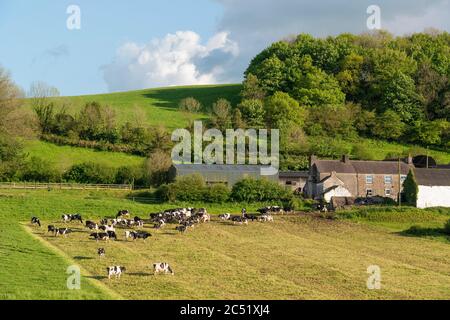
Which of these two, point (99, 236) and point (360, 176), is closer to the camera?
point (99, 236)

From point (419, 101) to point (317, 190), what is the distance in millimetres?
44631

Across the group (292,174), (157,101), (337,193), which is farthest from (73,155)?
(157,101)

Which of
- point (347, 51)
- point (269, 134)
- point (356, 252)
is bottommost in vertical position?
point (356, 252)

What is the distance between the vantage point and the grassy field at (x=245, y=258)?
23516 millimetres

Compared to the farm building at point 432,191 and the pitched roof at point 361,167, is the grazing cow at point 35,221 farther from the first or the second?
the farm building at point 432,191

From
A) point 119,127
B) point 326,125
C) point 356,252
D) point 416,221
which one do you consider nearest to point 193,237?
point 356,252

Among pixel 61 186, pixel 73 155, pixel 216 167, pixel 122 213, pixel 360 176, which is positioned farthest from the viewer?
pixel 73 155

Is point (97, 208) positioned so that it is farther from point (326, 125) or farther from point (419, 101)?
point (419, 101)

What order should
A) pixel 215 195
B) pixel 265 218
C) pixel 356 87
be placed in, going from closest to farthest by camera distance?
pixel 265 218
pixel 215 195
pixel 356 87

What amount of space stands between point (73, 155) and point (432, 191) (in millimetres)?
43288

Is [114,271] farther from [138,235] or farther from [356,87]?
[356,87]

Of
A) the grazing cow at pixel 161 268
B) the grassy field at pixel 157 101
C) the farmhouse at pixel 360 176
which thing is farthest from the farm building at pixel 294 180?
the grazing cow at pixel 161 268

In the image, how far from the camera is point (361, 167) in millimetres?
69938

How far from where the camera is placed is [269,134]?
89.8 metres
